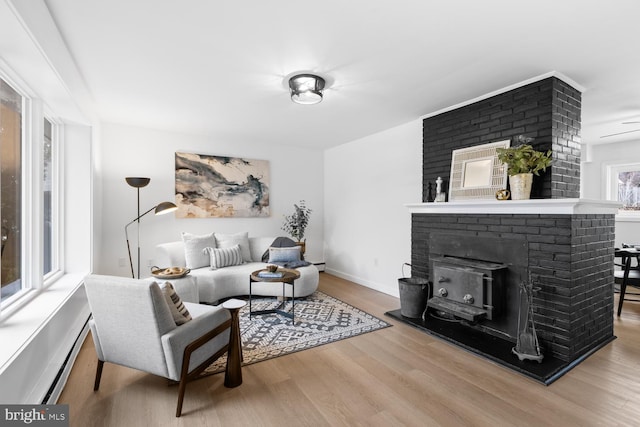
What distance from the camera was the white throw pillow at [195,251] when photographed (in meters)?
4.24

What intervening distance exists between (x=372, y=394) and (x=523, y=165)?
7.57 ft

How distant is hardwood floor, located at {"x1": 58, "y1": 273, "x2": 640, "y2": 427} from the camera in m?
1.89

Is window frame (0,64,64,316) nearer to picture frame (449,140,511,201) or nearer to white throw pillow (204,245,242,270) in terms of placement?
white throw pillow (204,245,242,270)

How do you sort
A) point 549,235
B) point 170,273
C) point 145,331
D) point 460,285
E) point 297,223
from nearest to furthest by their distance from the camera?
point 145,331 → point 549,235 → point 460,285 → point 170,273 → point 297,223

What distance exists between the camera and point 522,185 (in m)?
2.76

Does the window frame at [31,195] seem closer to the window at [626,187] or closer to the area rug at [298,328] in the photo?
the area rug at [298,328]

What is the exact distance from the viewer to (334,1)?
1795mm

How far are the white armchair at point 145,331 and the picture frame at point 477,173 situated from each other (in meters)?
2.82

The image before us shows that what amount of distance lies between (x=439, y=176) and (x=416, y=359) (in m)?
2.12

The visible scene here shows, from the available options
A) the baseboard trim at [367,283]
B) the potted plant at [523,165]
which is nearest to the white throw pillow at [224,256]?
the baseboard trim at [367,283]

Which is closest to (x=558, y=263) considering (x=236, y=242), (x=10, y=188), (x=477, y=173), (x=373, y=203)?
(x=477, y=173)

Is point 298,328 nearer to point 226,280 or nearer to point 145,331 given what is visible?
point 226,280

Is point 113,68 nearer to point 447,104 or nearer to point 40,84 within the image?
point 40,84

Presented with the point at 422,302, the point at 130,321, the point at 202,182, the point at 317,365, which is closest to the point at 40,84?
the point at 130,321
